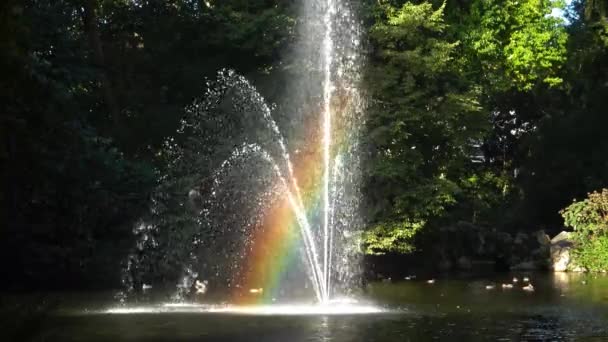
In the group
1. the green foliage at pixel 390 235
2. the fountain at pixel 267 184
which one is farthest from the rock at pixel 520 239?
the fountain at pixel 267 184

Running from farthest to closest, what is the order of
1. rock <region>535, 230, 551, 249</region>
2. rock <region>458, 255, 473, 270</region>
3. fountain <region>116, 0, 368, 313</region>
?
rock <region>535, 230, 551, 249</region>, rock <region>458, 255, 473, 270</region>, fountain <region>116, 0, 368, 313</region>

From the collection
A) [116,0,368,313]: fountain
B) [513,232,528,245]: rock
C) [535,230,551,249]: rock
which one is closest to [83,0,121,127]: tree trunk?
[116,0,368,313]: fountain

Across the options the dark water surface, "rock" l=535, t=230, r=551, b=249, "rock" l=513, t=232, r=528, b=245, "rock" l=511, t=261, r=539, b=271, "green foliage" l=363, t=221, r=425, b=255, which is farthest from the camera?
"rock" l=513, t=232, r=528, b=245

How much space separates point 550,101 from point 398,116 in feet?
84.6

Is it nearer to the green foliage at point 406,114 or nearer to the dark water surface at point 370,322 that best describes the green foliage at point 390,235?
the green foliage at point 406,114

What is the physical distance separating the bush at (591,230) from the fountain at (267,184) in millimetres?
9909

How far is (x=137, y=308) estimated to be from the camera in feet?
62.1

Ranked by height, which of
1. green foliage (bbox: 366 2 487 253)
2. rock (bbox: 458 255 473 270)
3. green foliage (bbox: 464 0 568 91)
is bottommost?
rock (bbox: 458 255 473 270)

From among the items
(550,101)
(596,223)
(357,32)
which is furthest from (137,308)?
(550,101)

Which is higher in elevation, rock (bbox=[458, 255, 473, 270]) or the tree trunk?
the tree trunk

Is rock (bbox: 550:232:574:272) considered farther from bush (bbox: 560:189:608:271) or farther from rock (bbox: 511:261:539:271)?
rock (bbox: 511:261:539:271)

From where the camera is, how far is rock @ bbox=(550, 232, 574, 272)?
3405 cm

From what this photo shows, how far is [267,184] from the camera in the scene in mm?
25828

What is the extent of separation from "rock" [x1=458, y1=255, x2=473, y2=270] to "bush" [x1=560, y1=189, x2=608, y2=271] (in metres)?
4.79
